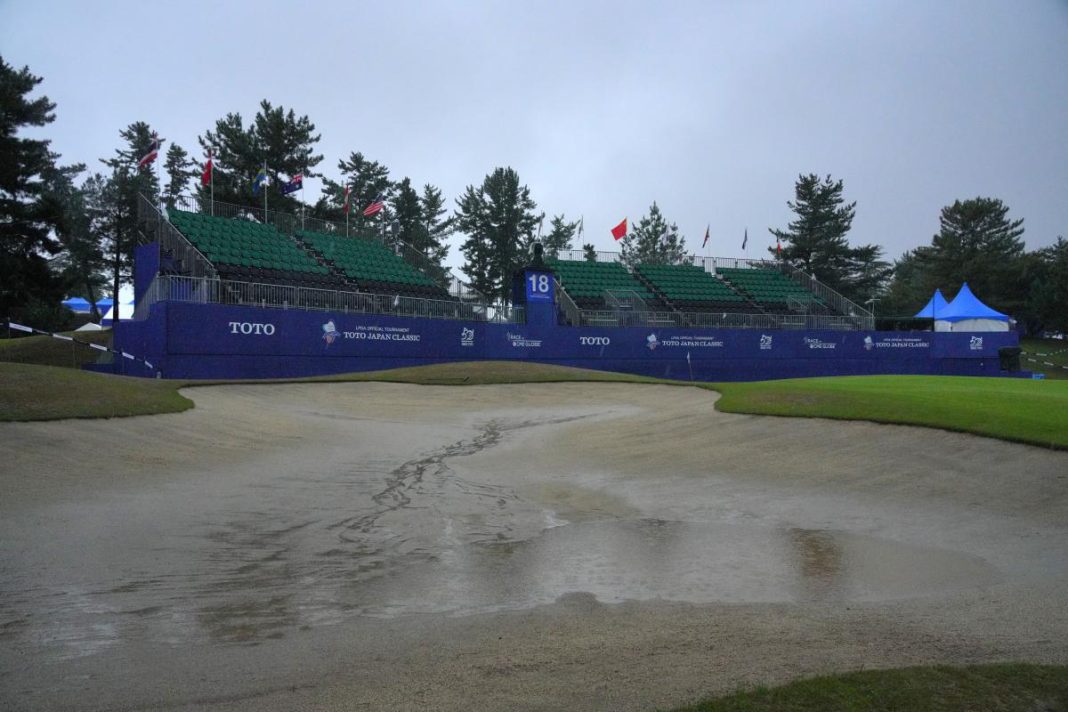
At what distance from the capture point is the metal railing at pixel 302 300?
82.6 feet

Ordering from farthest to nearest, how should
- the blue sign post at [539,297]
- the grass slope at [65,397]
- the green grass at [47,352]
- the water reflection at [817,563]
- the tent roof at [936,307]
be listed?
the tent roof at [936,307]
the blue sign post at [539,297]
the green grass at [47,352]
the grass slope at [65,397]
the water reflection at [817,563]

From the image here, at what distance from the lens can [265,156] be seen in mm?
51344

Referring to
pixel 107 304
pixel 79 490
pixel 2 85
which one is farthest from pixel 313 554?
pixel 107 304

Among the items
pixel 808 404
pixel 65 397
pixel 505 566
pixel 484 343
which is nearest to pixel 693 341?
pixel 484 343

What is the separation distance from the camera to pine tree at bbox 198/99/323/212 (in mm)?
50188

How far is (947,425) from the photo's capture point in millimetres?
10453

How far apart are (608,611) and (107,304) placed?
68.6 m

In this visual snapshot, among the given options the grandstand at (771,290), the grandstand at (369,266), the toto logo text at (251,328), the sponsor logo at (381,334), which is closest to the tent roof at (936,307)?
the grandstand at (771,290)

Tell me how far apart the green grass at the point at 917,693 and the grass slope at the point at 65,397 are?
10647 millimetres

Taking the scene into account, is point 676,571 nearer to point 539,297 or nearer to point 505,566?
point 505,566

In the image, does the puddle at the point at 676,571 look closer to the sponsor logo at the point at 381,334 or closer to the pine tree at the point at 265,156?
the sponsor logo at the point at 381,334

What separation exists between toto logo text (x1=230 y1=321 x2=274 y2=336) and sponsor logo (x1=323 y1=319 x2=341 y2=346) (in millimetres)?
2059

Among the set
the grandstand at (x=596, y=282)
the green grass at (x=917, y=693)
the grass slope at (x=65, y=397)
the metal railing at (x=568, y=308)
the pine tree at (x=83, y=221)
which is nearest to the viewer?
the green grass at (x=917, y=693)

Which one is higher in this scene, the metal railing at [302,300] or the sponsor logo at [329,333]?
the metal railing at [302,300]
